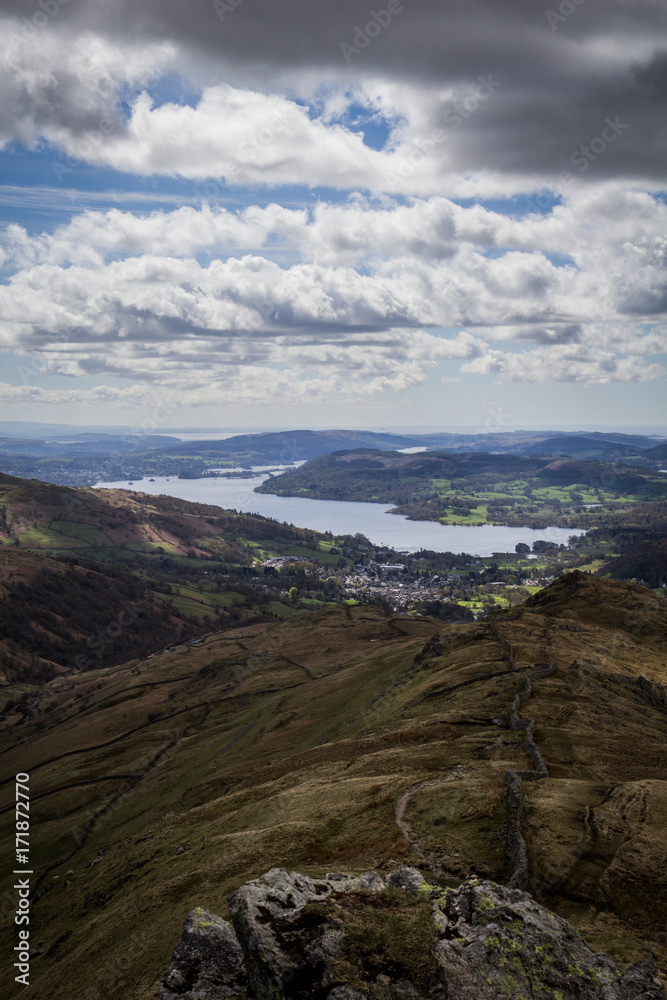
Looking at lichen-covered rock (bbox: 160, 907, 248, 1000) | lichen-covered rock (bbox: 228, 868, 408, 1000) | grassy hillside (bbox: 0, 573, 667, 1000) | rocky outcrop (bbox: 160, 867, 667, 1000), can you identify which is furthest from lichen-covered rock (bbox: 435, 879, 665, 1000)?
lichen-covered rock (bbox: 160, 907, 248, 1000)

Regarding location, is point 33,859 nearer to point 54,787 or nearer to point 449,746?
point 54,787

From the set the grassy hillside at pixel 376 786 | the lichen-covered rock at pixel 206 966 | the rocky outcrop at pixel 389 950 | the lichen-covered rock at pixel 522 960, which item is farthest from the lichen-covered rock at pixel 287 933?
the grassy hillside at pixel 376 786

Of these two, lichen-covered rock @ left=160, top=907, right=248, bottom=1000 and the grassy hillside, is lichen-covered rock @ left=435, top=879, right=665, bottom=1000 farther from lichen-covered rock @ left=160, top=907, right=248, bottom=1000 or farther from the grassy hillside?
lichen-covered rock @ left=160, top=907, right=248, bottom=1000

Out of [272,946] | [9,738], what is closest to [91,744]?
[9,738]

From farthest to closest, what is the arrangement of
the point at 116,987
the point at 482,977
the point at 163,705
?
1. the point at 163,705
2. the point at 116,987
3. the point at 482,977

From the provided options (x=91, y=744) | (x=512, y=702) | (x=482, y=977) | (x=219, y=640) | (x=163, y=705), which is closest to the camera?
(x=482, y=977)

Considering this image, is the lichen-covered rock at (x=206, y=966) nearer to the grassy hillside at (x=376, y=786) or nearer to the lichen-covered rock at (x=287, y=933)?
the lichen-covered rock at (x=287, y=933)
